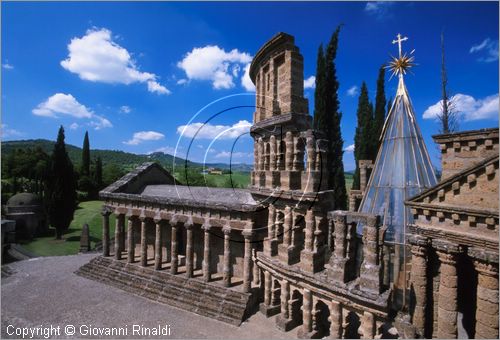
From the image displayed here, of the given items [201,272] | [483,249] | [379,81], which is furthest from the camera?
[379,81]

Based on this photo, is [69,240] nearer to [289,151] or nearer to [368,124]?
[289,151]

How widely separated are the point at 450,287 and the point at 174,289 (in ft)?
48.0

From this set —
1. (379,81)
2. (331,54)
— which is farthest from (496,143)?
(379,81)

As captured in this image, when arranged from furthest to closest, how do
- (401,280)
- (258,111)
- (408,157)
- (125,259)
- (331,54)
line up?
(331,54)
(125,259)
(258,111)
(408,157)
(401,280)

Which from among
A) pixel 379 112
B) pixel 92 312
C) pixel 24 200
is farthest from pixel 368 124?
pixel 24 200

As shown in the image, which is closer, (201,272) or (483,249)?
Result: (483,249)

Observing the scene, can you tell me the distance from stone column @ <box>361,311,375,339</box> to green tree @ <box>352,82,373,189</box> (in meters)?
25.1

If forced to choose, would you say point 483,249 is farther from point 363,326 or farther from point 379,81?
point 379,81

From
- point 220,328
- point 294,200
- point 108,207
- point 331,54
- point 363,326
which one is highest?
point 331,54

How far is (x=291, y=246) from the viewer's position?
12359 mm

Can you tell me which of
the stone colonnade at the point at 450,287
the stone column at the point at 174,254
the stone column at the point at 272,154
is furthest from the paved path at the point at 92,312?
the stone column at the point at 272,154

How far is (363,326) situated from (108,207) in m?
20.7

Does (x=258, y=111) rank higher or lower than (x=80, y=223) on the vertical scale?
higher

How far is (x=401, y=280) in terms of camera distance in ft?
42.8
